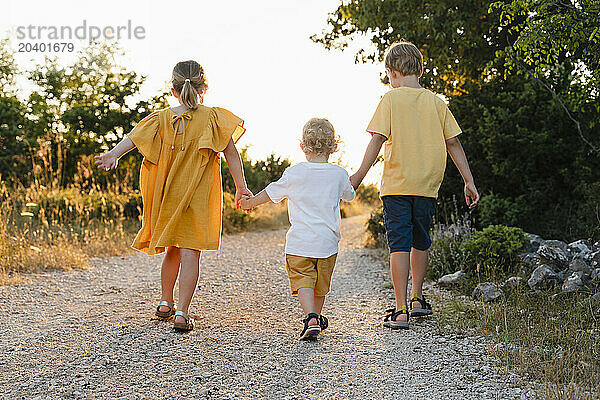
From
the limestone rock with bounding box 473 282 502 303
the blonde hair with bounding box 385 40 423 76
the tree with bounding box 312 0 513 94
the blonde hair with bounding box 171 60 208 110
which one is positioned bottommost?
the limestone rock with bounding box 473 282 502 303

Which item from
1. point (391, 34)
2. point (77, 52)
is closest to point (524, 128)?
point (391, 34)

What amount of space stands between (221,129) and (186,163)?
1.09 ft

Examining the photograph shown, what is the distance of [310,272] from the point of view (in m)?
4.15

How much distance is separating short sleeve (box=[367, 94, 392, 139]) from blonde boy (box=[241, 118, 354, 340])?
0.32 m

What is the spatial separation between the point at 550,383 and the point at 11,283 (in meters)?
4.80

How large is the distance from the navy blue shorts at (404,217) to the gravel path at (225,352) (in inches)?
23.2

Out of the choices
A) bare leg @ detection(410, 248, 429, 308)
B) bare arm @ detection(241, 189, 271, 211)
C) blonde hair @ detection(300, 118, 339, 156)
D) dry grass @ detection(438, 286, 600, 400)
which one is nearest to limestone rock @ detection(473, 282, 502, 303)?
dry grass @ detection(438, 286, 600, 400)

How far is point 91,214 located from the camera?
35.1ft

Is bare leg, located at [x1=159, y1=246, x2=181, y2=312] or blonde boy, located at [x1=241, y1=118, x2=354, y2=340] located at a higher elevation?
blonde boy, located at [x1=241, y1=118, x2=354, y2=340]

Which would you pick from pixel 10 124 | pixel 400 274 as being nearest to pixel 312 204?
pixel 400 274

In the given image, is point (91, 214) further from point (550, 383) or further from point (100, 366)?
point (550, 383)

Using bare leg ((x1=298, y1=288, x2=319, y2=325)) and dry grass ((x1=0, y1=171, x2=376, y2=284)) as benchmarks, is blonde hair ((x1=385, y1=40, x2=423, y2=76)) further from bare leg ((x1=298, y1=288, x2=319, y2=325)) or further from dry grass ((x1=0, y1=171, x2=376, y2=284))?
dry grass ((x1=0, y1=171, x2=376, y2=284))

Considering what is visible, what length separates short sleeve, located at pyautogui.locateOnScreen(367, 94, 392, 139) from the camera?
14.1 ft

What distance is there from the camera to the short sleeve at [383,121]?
14.1ft
